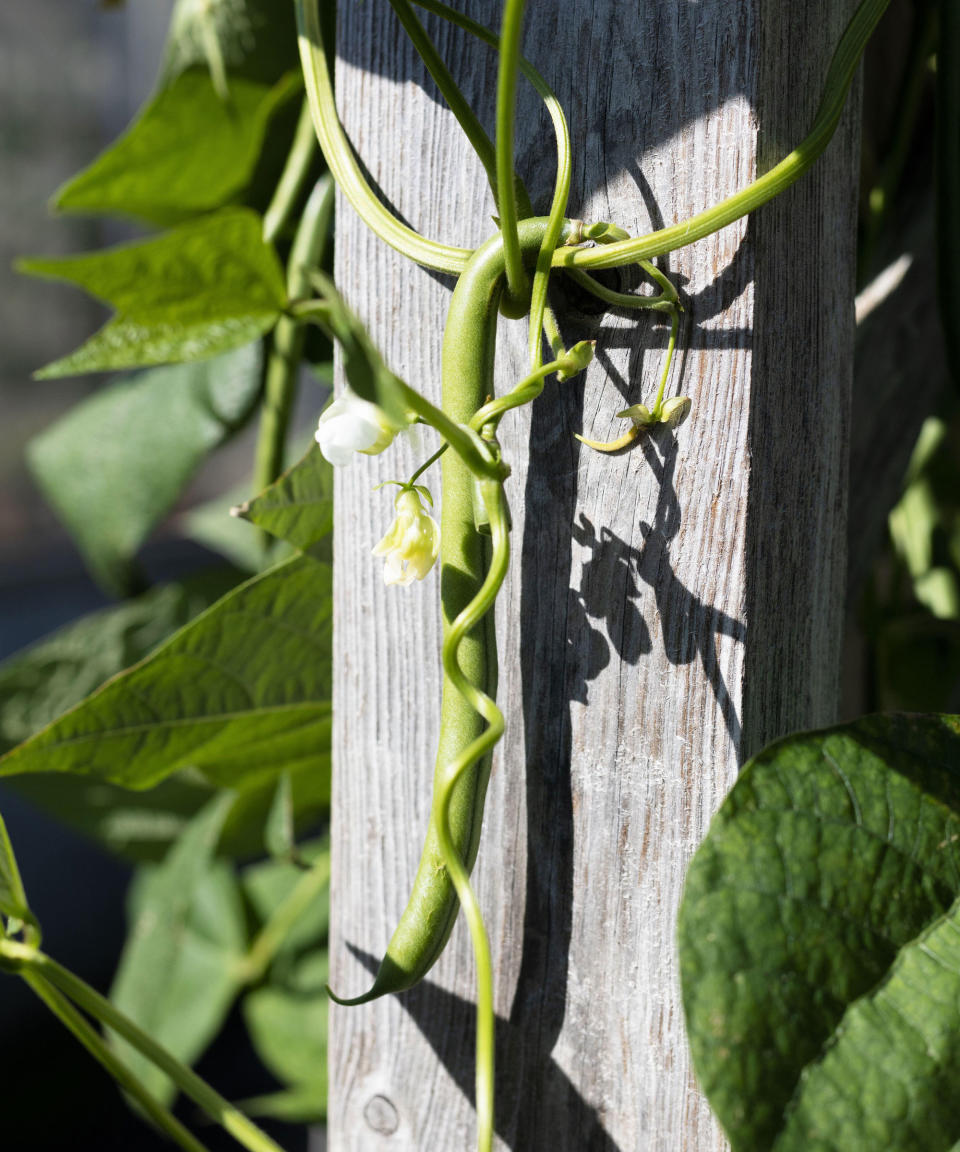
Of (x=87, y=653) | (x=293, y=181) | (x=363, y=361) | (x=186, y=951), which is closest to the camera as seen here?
(x=363, y=361)

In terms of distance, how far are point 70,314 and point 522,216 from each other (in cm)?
213

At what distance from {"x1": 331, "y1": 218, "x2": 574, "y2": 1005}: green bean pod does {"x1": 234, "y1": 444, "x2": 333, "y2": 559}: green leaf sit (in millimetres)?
126

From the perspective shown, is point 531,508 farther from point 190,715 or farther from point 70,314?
point 70,314

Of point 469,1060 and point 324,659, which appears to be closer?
point 469,1060

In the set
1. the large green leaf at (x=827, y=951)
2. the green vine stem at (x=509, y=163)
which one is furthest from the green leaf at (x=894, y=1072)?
the green vine stem at (x=509, y=163)

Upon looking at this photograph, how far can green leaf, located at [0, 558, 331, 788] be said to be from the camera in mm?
414

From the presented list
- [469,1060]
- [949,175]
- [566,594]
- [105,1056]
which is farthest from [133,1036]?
[949,175]

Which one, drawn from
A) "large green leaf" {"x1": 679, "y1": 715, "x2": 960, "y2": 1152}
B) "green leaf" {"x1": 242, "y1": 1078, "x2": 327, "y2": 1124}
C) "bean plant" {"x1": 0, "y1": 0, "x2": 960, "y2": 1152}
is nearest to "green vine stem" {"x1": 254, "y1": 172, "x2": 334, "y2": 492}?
"bean plant" {"x1": 0, "y1": 0, "x2": 960, "y2": 1152}

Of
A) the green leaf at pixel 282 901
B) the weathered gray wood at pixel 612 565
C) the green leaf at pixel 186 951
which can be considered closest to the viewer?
the weathered gray wood at pixel 612 565

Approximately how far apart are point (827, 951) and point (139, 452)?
1.74 feet

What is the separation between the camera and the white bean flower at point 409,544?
0.29m

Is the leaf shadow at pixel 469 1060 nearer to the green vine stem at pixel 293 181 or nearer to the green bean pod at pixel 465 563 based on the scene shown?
the green bean pod at pixel 465 563

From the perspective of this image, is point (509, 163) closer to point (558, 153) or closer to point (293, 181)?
point (558, 153)

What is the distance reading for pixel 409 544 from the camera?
0.95 feet
